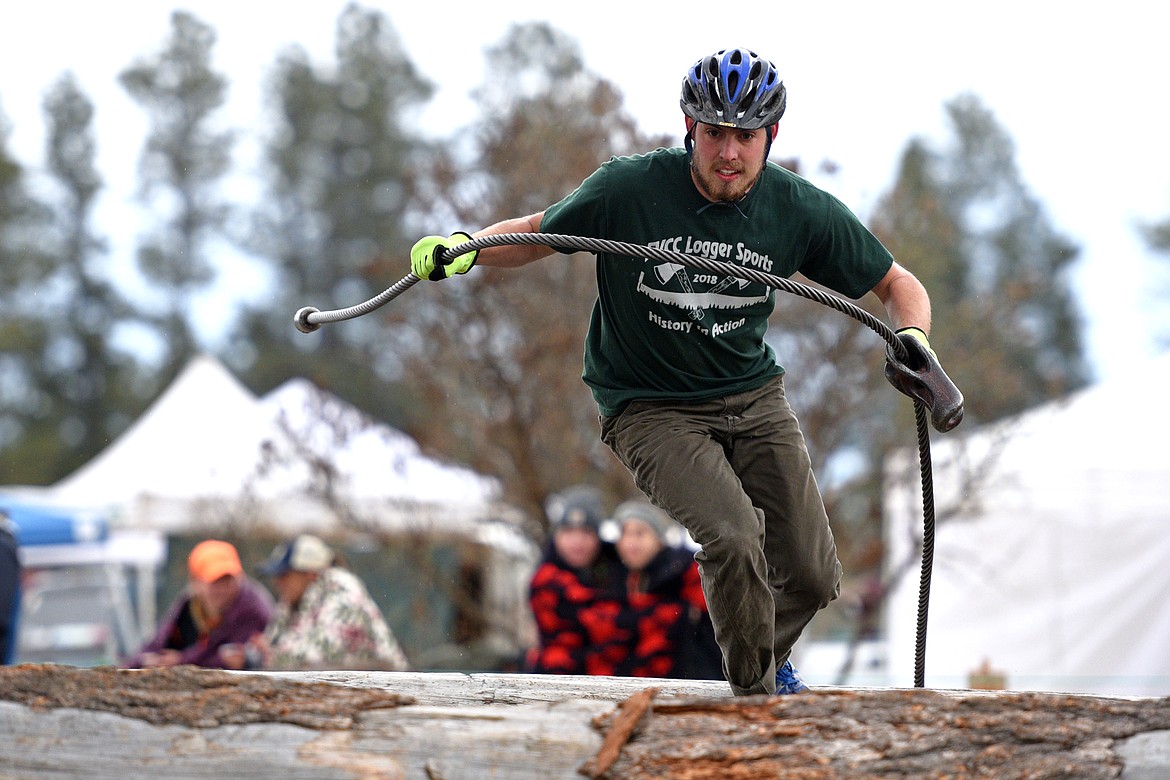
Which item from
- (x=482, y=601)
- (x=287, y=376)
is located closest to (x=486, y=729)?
(x=482, y=601)

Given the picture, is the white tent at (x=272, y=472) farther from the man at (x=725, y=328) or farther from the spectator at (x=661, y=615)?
the man at (x=725, y=328)

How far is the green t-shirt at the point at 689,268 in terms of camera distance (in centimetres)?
429

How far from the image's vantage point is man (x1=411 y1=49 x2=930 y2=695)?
13.7 feet

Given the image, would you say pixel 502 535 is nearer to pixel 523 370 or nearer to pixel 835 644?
pixel 523 370

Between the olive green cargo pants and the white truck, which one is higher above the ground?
the olive green cargo pants

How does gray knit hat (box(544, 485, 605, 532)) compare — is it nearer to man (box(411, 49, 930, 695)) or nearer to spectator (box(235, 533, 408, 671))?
spectator (box(235, 533, 408, 671))

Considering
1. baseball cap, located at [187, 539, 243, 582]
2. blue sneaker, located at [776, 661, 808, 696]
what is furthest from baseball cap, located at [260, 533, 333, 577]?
blue sneaker, located at [776, 661, 808, 696]

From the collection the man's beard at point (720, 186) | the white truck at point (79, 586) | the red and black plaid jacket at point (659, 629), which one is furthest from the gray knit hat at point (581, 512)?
the white truck at point (79, 586)

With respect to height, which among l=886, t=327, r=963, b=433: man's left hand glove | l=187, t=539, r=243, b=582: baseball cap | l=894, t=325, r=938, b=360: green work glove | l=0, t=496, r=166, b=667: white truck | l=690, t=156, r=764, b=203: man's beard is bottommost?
l=0, t=496, r=166, b=667: white truck

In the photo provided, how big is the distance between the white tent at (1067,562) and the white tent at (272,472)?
4170mm

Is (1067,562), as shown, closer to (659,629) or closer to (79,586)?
(659,629)

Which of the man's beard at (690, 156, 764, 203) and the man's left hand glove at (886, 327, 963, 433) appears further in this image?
the man's beard at (690, 156, 764, 203)

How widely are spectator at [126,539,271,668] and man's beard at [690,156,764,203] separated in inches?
164

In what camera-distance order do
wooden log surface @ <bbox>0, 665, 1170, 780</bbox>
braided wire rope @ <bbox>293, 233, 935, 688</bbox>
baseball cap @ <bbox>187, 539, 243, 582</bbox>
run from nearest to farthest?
wooden log surface @ <bbox>0, 665, 1170, 780</bbox>
braided wire rope @ <bbox>293, 233, 935, 688</bbox>
baseball cap @ <bbox>187, 539, 243, 582</bbox>
